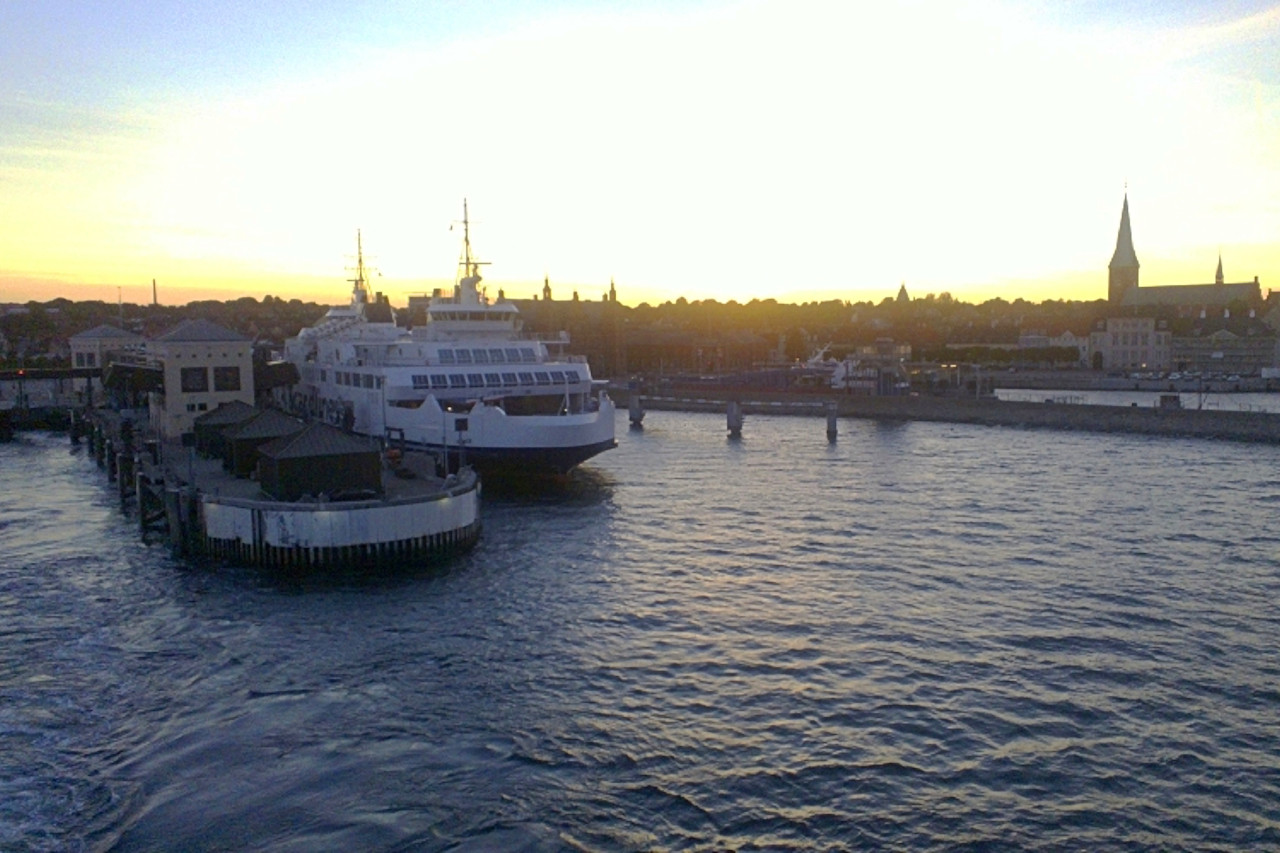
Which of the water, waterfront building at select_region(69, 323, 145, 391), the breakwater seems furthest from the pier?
waterfront building at select_region(69, 323, 145, 391)

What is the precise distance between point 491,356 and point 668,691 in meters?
26.9

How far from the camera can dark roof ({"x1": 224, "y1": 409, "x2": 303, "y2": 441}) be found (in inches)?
1162

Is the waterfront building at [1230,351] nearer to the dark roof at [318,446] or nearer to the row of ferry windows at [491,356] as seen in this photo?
the row of ferry windows at [491,356]

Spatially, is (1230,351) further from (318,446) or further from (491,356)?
(318,446)

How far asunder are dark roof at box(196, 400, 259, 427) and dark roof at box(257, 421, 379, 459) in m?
8.91

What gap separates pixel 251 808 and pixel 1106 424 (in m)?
54.7

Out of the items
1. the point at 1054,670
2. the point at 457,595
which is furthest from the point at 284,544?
the point at 1054,670

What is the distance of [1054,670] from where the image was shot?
16.7 m

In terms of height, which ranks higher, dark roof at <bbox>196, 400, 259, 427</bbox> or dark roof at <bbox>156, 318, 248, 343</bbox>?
dark roof at <bbox>156, 318, 248, 343</bbox>

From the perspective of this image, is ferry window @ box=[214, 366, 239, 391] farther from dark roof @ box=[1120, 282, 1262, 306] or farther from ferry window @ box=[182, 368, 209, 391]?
dark roof @ box=[1120, 282, 1262, 306]

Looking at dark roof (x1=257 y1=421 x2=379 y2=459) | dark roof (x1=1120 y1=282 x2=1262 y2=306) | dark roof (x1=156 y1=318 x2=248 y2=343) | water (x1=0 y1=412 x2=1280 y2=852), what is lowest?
water (x1=0 y1=412 x2=1280 y2=852)

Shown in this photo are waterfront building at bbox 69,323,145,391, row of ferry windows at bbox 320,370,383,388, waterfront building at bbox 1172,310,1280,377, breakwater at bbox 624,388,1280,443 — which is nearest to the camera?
row of ferry windows at bbox 320,370,383,388

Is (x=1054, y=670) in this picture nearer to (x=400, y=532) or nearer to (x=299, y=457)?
(x=400, y=532)

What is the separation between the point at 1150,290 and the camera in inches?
6649
